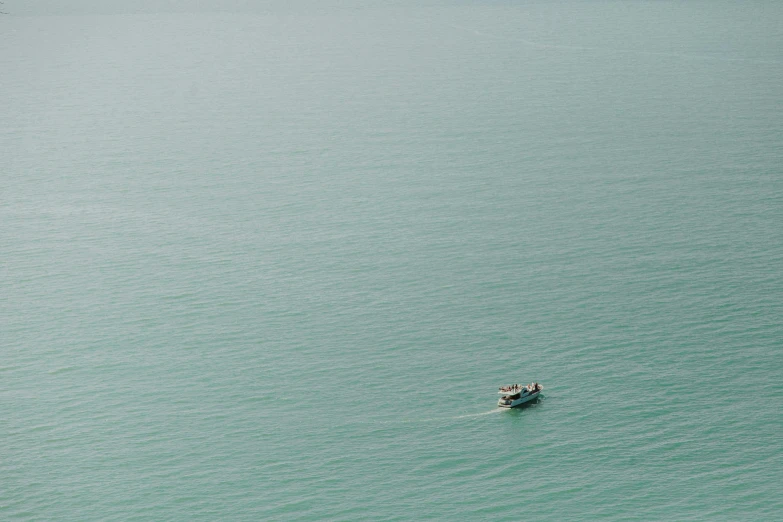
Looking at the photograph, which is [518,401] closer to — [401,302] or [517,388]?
[517,388]

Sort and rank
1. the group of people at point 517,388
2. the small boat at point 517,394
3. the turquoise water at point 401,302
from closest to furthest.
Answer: the turquoise water at point 401,302 → the small boat at point 517,394 → the group of people at point 517,388

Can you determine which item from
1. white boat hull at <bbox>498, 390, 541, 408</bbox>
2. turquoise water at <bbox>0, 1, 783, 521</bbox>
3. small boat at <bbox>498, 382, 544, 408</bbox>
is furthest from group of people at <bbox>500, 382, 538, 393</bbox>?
turquoise water at <bbox>0, 1, 783, 521</bbox>

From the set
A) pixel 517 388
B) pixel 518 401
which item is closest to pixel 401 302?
Result: pixel 517 388

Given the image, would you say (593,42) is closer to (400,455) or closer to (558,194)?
(558,194)

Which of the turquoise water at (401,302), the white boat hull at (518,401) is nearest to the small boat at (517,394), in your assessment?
the white boat hull at (518,401)

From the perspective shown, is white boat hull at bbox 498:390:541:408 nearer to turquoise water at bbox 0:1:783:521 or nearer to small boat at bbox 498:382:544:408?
small boat at bbox 498:382:544:408

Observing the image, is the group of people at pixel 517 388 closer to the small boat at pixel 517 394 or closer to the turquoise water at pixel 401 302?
the small boat at pixel 517 394

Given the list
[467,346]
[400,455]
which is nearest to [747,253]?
[467,346]
